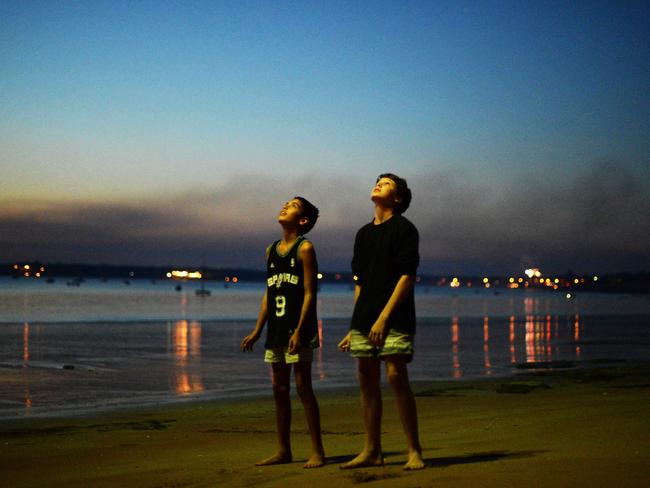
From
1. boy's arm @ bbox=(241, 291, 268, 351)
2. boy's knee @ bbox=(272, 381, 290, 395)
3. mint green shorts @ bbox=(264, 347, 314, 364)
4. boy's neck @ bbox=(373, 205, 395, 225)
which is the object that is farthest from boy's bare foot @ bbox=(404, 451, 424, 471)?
boy's arm @ bbox=(241, 291, 268, 351)

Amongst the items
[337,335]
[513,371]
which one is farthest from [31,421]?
[337,335]

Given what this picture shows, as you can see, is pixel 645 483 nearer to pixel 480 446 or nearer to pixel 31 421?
pixel 480 446

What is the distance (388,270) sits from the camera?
6.94 m

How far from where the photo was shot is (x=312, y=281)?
7535mm

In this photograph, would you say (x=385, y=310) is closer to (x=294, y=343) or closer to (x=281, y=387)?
(x=294, y=343)

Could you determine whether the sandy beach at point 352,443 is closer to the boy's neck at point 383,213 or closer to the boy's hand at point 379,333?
the boy's hand at point 379,333

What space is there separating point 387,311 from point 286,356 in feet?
3.70

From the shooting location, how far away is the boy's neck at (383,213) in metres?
7.16

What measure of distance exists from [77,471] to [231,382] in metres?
10.2

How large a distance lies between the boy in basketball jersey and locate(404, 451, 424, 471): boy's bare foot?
2.68ft

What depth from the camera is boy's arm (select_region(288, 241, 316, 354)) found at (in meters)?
7.36

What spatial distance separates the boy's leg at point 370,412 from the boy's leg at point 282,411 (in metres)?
0.72

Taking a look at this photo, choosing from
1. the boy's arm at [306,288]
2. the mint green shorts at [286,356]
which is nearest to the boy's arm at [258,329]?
the mint green shorts at [286,356]

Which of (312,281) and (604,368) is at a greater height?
(312,281)
